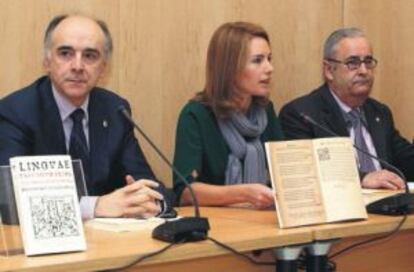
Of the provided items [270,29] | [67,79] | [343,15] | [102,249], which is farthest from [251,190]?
[343,15]

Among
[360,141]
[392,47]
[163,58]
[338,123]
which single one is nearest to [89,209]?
[163,58]

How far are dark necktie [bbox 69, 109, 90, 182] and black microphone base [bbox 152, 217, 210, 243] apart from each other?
923mm

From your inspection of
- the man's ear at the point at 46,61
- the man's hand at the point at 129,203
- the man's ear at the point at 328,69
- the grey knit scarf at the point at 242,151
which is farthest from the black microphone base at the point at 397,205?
the man's ear at the point at 328,69

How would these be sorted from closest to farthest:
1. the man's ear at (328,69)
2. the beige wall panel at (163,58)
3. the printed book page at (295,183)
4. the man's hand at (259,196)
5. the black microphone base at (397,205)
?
1. the printed book page at (295,183)
2. the black microphone base at (397,205)
3. the man's hand at (259,196)
4. the beige wall panel at (163,58)
5. the man's ear at (328,69)

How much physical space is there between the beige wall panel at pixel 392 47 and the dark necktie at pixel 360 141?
0.50 m

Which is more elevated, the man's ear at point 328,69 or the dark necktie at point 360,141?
the man's ear at point 328,69

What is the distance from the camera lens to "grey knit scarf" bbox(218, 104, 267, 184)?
3113 millimetres

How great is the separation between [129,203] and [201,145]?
876mm

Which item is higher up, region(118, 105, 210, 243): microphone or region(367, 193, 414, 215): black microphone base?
region(118, 105, 210, 243): microphone

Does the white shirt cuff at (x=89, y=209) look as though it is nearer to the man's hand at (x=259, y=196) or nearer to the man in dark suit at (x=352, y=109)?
the man's hand at (x=259, y=196)

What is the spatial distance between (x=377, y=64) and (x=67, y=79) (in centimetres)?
203

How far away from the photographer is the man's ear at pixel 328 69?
3.89m

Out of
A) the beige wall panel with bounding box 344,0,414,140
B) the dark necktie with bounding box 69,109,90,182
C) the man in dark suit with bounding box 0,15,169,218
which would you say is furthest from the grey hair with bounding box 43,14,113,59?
the beige wall panel with bounding box 344,0,414,140

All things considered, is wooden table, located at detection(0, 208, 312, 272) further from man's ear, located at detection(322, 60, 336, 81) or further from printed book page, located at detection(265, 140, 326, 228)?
man's ear, located at detection(322, 60, 336, 81)
